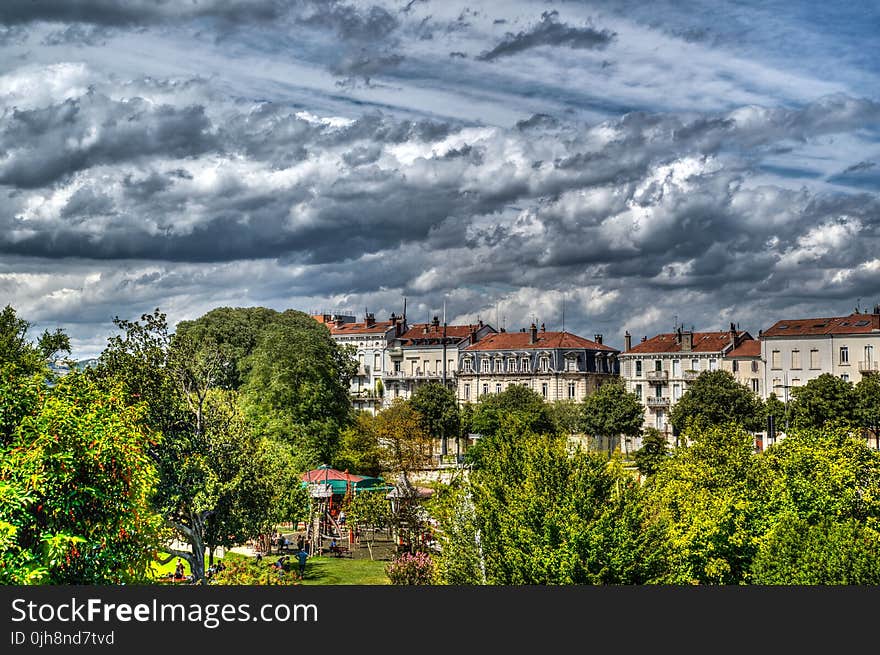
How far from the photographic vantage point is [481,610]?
12.9 meters

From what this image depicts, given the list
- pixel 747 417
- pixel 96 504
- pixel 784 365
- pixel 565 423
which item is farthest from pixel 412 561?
pixel 784 365

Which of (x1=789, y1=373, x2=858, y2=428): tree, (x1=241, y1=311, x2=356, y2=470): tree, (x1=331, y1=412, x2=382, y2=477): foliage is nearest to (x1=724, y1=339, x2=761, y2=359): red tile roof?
(x1=789, y1=373, x2=858, y2=428): tree

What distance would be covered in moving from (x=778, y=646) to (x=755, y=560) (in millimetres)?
10898

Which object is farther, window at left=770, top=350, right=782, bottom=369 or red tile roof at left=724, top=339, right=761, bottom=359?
red tile roof at left=724, top=339, right=761, bottom=359

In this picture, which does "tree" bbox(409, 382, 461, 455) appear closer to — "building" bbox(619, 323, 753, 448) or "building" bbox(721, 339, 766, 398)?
"building" bbox(619, 323, 753, 448)

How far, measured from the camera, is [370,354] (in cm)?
11794

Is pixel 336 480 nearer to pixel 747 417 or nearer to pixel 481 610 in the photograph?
pixel 481 610

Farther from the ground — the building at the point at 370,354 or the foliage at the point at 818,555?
the building at the point at 370,354

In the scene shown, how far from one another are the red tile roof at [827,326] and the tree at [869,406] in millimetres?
14824

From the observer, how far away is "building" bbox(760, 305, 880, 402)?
276 feet

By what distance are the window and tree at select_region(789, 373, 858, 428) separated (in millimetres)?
18314

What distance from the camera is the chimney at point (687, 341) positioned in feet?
319

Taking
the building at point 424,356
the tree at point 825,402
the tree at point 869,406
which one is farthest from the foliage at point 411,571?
the building at point 424,356

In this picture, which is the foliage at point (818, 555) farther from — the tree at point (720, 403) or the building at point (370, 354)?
the building at point (370, 354)
